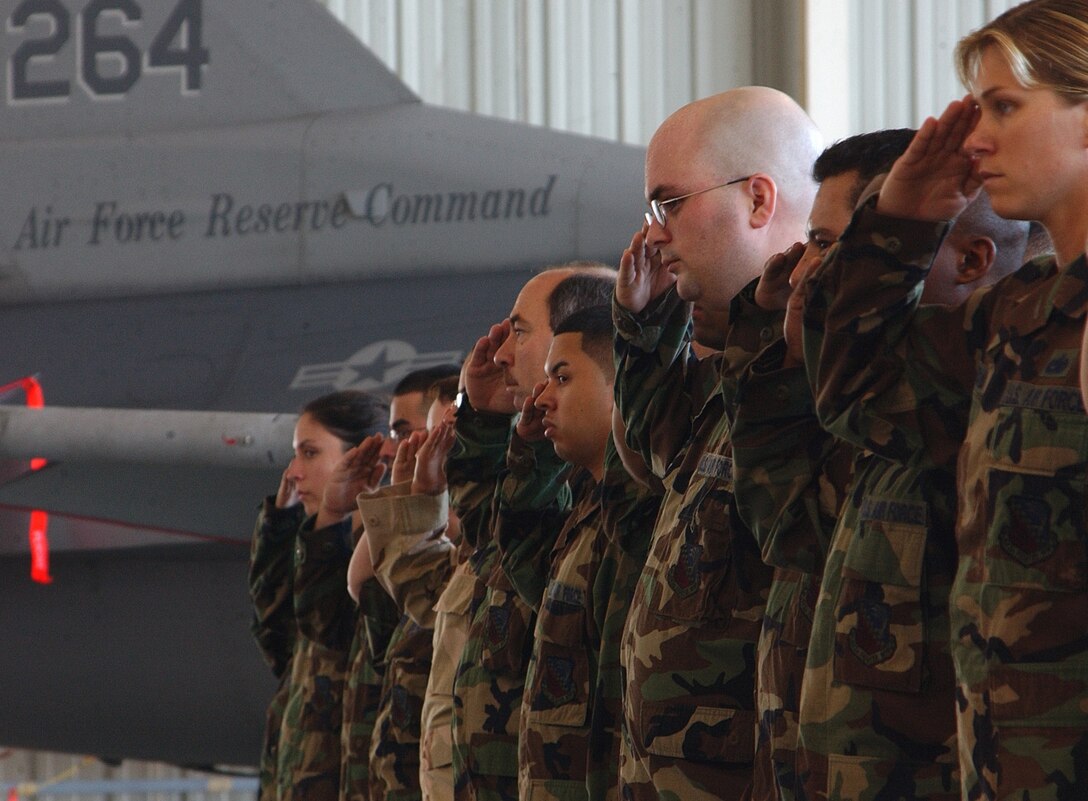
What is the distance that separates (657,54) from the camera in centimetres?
712

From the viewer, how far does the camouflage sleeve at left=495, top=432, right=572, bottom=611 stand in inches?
99.3

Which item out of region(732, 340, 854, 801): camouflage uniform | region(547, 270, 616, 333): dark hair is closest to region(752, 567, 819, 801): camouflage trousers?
region(732, 340, 854, 801): camouflage uniform

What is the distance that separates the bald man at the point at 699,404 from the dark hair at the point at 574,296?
1.34ft

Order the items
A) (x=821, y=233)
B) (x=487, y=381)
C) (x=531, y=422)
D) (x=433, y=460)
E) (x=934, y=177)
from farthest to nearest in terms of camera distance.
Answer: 1. (x=433, y=460)
2. (x=487, y=381)
3. (x=531, y=422)
4. (x=821, y=233)
5. (x=934, y=177)

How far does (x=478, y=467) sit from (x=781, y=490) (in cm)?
114

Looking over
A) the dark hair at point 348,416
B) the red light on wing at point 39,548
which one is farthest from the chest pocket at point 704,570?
the red light on wing at point 39,548

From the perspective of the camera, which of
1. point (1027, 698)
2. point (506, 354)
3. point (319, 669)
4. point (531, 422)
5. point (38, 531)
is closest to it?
point (1027, 698)

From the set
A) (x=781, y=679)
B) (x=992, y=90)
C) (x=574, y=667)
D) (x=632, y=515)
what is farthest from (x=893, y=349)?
(x=574, y=667)

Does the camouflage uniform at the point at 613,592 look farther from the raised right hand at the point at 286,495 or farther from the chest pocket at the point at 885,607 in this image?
the raised right hand at the point at 286,495

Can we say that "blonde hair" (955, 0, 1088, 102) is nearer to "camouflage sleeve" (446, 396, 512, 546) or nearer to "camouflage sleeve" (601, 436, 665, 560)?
"camouflage sleeve" (601, 436, 665, 560)

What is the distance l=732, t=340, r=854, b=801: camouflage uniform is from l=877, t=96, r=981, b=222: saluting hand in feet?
0.92

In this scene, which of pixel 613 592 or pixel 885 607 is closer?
pixel 885 607

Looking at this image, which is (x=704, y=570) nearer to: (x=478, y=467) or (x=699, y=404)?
(x=699, y=404)

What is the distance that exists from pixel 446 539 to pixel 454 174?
1.78 m
